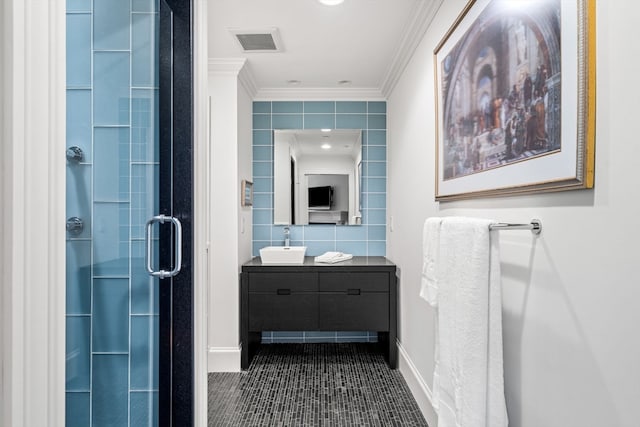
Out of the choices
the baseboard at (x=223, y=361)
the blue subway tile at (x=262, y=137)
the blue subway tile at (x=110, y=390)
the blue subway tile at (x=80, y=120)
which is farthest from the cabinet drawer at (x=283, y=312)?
the blue subway tile at (x=80, y=120)

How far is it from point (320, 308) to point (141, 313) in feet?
5.78

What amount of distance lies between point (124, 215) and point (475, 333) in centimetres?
118

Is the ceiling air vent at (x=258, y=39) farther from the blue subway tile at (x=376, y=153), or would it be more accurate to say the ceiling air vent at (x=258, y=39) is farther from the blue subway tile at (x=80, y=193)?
the blue subway tile at (x=80, y=193)

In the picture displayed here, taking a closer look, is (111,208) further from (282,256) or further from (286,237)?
(286,237)

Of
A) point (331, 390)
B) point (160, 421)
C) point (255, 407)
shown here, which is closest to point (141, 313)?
point (160, 421)

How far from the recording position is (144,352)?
1309mm

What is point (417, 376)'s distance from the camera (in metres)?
2.32

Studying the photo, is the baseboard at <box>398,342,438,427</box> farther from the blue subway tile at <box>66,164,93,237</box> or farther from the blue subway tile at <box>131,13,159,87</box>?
the blue subway tile at <box>131,13,159,87</box>

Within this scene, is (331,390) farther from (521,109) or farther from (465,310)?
(521,109)

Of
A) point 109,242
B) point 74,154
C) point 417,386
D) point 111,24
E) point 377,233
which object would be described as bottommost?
point 417,386

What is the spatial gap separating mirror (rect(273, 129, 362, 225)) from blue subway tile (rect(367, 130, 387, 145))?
10 cm

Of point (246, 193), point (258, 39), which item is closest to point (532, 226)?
point (258, 39)

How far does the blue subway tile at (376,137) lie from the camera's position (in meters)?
3.46

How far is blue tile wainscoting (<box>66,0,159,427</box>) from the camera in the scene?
0.88m
